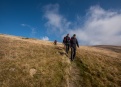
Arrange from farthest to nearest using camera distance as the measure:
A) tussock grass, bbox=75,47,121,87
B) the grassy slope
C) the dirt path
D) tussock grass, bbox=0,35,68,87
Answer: tussock grass, bbox=75,47,121,87 → the dirt path → the grassy slope → tussock grass, bbox=0,35,68,87

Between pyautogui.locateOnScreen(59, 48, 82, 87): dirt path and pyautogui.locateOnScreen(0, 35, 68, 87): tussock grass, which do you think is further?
pyautogui.locateOnScreen(59, 48, 82, 87): dirt path

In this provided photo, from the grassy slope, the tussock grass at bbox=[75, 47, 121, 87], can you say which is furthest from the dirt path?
the tussock grass at bbox=[75, 47, 121, 87]

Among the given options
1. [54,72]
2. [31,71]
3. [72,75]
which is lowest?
[72,75]

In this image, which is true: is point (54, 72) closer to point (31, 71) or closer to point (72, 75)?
point (72, 75)

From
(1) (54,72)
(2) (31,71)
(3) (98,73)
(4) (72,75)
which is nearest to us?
(2) (31,71)

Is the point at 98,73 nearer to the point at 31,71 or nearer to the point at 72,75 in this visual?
the point at 72,75

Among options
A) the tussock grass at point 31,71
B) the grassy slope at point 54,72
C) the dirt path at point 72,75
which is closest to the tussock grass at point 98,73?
the grassy slope at point 54,72

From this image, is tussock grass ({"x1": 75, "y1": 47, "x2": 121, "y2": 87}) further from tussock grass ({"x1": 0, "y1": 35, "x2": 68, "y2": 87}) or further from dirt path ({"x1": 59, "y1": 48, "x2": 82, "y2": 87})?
tussock grass ({"x1": 0, "y1": 35, "x2": 68, "y2": 87})

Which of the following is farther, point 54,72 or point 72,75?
point 72,75

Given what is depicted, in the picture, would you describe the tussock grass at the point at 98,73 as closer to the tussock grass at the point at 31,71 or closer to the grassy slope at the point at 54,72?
the grassy slope at the point at 54,72

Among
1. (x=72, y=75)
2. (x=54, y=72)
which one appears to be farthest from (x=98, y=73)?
(x=54, y=72)

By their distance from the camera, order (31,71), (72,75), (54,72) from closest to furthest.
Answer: (31,71) → (54,72) → (72,75)

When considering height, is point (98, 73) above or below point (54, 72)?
below

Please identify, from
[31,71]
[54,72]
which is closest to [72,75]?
[54,72]
